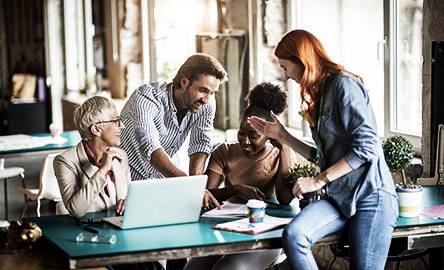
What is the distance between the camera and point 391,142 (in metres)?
3.38

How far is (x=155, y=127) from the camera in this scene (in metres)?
3.95

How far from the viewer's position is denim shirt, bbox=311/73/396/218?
114 inches

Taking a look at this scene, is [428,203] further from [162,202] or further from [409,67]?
[409,67]

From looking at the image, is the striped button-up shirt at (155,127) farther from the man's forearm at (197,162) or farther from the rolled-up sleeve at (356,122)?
the rolled-up sleeve at (356,122)

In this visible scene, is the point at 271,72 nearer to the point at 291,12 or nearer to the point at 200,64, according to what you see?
the point at 291,12

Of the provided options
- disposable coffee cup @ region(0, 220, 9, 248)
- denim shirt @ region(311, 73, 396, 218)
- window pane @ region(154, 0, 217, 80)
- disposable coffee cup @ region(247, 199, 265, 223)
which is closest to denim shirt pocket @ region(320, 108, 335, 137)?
denim shirt @ region(311, 73, 396, 218)

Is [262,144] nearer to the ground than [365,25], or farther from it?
nearer to the ground

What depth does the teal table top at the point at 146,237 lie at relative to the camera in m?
2.77

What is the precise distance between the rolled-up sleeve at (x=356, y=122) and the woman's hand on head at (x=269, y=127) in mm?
460

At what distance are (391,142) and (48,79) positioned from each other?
961cm

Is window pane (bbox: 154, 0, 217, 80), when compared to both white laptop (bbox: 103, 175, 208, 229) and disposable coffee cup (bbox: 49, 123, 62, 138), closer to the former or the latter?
disposable coffee cup (bbox: 49, 123, 62, 138)

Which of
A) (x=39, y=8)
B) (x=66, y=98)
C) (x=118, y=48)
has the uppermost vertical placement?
(x=39, y=8)

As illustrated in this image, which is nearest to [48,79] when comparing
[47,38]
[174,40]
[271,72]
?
[47,38]

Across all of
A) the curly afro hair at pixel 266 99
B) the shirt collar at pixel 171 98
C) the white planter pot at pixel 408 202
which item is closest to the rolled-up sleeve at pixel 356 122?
the white planter pot at pixel 408 202
